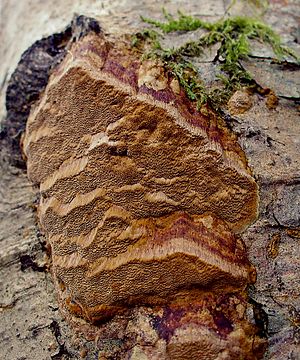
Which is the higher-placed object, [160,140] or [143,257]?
[160,140]

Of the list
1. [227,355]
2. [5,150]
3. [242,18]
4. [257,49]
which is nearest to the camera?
[227,355]

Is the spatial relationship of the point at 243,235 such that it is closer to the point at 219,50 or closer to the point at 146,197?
the point at 146,197

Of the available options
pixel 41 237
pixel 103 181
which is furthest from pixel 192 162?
pixel 41 237

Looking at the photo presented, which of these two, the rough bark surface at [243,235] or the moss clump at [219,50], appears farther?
the moss clump at [219,50]

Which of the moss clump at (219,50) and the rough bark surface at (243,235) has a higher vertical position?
the moss clump at (219,50)

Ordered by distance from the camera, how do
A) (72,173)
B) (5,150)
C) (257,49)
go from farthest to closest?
1. (5,150)
2. (257,49)
3. (72,173)

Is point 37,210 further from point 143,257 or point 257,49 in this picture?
point 257,49

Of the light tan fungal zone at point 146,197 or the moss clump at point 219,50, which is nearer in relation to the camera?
the light tan fungal zone at point 146,197
